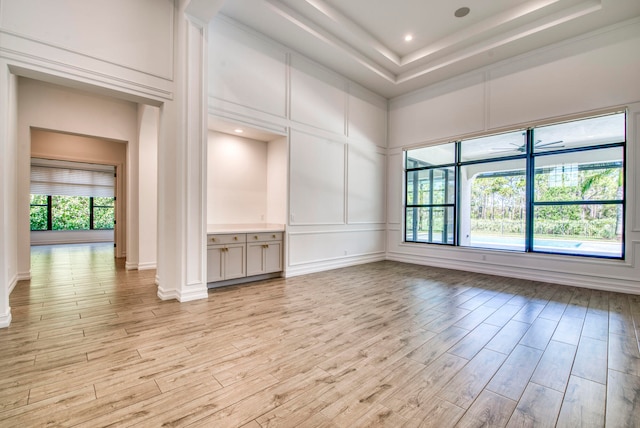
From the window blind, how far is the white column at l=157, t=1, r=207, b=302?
919cm

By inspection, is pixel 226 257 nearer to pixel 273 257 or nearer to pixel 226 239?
pixel 226 239

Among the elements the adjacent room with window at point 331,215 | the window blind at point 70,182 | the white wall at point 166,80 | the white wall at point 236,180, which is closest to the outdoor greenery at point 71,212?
the window blind at point 70,182

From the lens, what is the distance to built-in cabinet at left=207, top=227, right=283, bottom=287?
415cm

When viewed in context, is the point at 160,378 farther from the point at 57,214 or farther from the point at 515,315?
the point at 57,214

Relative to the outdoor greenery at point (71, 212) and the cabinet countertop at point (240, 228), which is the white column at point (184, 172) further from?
the outdoor greenery at point (71, 212)

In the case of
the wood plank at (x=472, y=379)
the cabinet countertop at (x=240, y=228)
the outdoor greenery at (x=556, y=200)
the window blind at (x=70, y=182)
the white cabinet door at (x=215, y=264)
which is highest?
the window blind at (x=70, y=182)

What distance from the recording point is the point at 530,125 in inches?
198

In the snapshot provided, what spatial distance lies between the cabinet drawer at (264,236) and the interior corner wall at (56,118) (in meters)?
3.54

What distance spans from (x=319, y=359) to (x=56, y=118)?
5.92m

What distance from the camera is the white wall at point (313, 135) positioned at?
4.39 metres

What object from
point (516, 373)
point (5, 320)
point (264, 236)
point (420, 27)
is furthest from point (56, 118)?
point (516, 373)

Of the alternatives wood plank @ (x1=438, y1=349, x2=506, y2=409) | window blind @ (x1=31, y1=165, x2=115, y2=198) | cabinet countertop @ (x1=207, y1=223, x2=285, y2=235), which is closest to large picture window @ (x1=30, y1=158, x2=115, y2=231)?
window blind @ (x1=31, y1=165, x2=115, y2=198)

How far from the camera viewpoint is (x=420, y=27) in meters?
4.89

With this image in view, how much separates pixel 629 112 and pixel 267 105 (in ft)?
18.0
